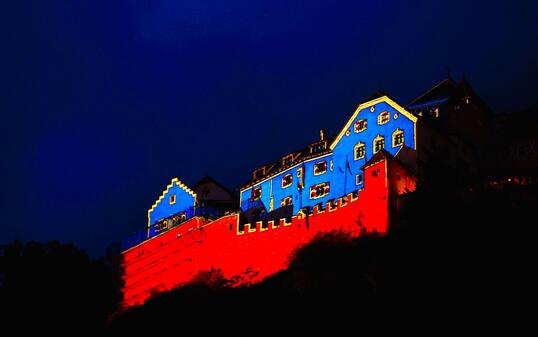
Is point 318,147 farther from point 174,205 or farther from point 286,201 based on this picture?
point 174,205

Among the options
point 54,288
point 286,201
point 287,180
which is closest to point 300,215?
point 286,201

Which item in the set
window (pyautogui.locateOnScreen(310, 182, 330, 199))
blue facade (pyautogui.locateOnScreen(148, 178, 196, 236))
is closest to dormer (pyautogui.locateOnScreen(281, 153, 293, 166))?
window (pyautogui.locateOnScreen(310, 182, 330, 199))

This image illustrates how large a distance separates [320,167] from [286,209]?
5.05 m

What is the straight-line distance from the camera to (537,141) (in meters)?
76.1

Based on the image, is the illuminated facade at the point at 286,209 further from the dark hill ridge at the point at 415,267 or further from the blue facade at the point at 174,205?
the dark hill ridge at the point at 415,267

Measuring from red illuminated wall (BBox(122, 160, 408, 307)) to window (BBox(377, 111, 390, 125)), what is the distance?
33.1 feet

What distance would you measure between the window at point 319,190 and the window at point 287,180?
3305mm

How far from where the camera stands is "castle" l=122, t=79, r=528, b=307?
65438mm

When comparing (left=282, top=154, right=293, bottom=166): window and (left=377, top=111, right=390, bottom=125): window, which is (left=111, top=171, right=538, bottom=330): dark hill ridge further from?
(left=282, top=154, right=293, bottom=166): window

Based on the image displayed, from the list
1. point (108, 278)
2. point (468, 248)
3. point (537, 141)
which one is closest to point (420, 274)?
point (468, 248)

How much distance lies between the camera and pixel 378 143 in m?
74.5

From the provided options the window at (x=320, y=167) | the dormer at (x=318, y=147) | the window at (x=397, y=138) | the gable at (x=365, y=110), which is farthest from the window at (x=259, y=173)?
the window at (x=397, y=138)

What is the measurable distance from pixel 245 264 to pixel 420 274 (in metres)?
17.7

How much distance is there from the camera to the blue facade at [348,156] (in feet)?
242
